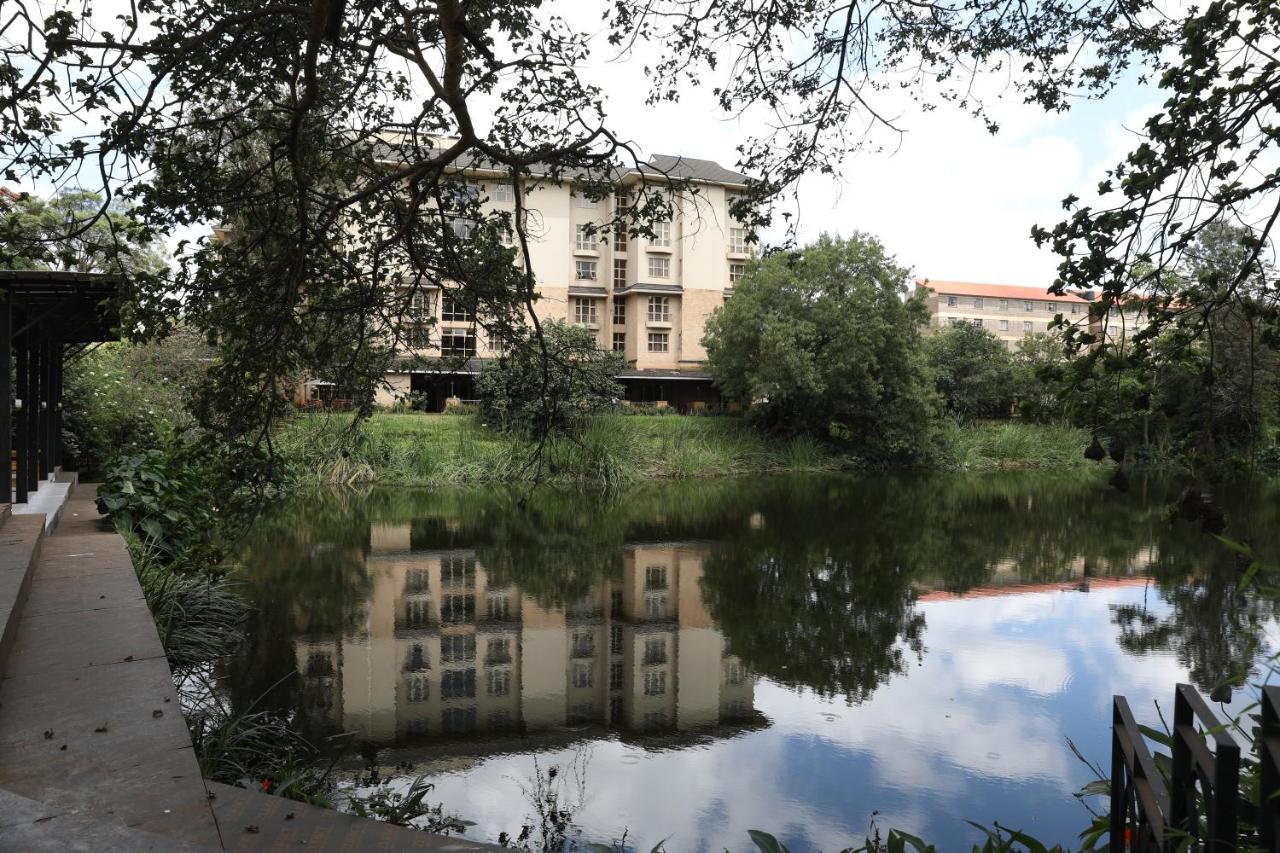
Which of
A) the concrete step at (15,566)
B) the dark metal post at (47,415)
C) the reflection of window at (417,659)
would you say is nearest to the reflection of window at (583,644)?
the reflection of window at (417,659)

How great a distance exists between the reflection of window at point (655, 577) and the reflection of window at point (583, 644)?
2.40 m

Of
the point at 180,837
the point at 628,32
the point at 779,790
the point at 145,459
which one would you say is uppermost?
the point at 628,32

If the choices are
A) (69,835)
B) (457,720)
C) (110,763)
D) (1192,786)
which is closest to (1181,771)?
(1192,786)

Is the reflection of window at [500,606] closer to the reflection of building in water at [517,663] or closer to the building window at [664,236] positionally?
the reflection of building in water at [517,663]

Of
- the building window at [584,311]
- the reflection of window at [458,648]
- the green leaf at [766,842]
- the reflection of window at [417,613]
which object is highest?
the building window at [584,311]

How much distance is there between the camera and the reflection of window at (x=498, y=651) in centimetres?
873

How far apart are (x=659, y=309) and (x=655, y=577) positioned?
29501mm

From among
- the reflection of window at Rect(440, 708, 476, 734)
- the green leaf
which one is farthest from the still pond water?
the green leaf

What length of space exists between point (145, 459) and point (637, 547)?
733cm

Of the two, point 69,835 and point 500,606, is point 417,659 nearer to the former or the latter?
point 500,606

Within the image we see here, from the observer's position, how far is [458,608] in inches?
421

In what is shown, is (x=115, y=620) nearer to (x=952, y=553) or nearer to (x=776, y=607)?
(x=776, y=607)

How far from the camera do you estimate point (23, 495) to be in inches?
371

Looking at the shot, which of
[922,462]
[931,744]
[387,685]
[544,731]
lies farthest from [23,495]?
[922,462]
